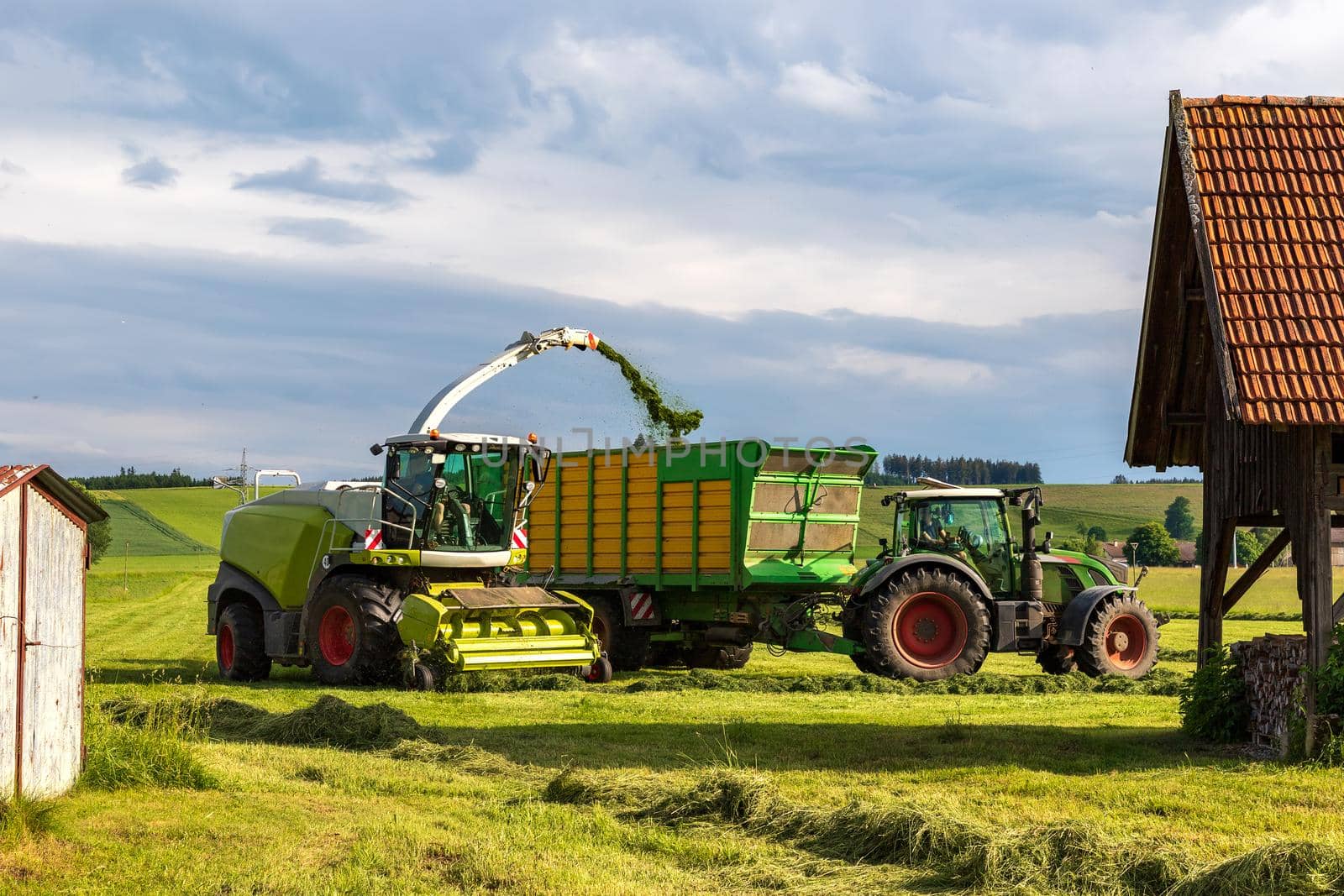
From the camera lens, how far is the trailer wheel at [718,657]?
1892cm

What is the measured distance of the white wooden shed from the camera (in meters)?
7.46

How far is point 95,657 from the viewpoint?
19453 millimetres

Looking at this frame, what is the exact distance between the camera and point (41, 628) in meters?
7.83

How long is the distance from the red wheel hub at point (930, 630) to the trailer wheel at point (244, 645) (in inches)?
303

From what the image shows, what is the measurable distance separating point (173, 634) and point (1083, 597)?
16.6m

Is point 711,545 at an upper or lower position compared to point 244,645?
upper

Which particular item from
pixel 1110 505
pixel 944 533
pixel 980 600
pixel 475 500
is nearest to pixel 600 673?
pixel 475 500

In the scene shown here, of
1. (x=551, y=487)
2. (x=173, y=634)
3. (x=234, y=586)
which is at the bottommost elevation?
(x=173, y=634)

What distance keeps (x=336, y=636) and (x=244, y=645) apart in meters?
1.80

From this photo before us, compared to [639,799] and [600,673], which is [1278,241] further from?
[600,673]

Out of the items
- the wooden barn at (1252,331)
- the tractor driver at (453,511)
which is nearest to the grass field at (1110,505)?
the tractor driver at (453,511)

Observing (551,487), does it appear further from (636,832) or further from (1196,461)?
(636,832)

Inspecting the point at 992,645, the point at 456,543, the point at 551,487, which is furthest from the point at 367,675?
the point at 992,645

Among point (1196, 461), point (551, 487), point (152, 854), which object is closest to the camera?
point (152, 854)
